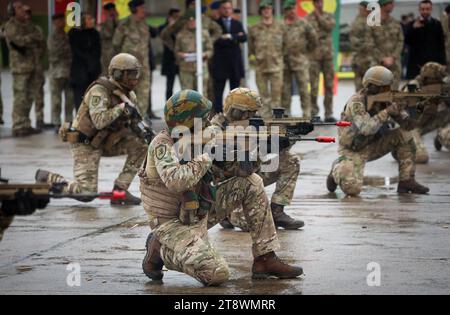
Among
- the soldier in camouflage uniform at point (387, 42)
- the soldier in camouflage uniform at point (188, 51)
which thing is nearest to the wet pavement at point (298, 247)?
the soldier in camouflage uniform at point (387, 42)

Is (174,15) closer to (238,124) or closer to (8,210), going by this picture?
(238,124)

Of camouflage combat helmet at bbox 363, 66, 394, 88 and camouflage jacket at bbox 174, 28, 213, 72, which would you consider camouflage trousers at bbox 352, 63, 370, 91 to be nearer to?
camouflage jacket at bbox 174, 28, 213, 72

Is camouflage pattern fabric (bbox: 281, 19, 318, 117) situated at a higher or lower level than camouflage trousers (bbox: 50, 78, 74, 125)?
higher

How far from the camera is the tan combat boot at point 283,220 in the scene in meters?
10.3

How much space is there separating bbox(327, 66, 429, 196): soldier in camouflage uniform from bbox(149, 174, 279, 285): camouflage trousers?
A: 3829 mm

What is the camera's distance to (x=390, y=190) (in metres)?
12.8

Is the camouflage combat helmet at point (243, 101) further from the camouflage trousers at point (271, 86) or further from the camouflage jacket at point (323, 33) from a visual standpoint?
the camouflage jacket at point (323, 33)

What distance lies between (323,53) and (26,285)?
1300cm

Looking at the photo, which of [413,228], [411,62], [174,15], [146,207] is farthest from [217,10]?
[146,207]

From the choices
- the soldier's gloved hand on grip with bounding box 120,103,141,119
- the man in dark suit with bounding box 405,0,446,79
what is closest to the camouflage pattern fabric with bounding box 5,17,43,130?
the man in dark suit with bounding box 405,0,446,79

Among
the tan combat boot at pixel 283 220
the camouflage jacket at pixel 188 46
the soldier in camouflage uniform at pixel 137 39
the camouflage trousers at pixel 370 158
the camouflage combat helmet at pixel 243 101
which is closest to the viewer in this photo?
the camouflage combat helmet at pixel 243 101

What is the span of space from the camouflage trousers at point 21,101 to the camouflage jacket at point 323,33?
4755 mm

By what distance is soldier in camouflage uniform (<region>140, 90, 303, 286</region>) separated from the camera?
25.6ft

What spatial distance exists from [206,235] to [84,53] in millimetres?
11115
